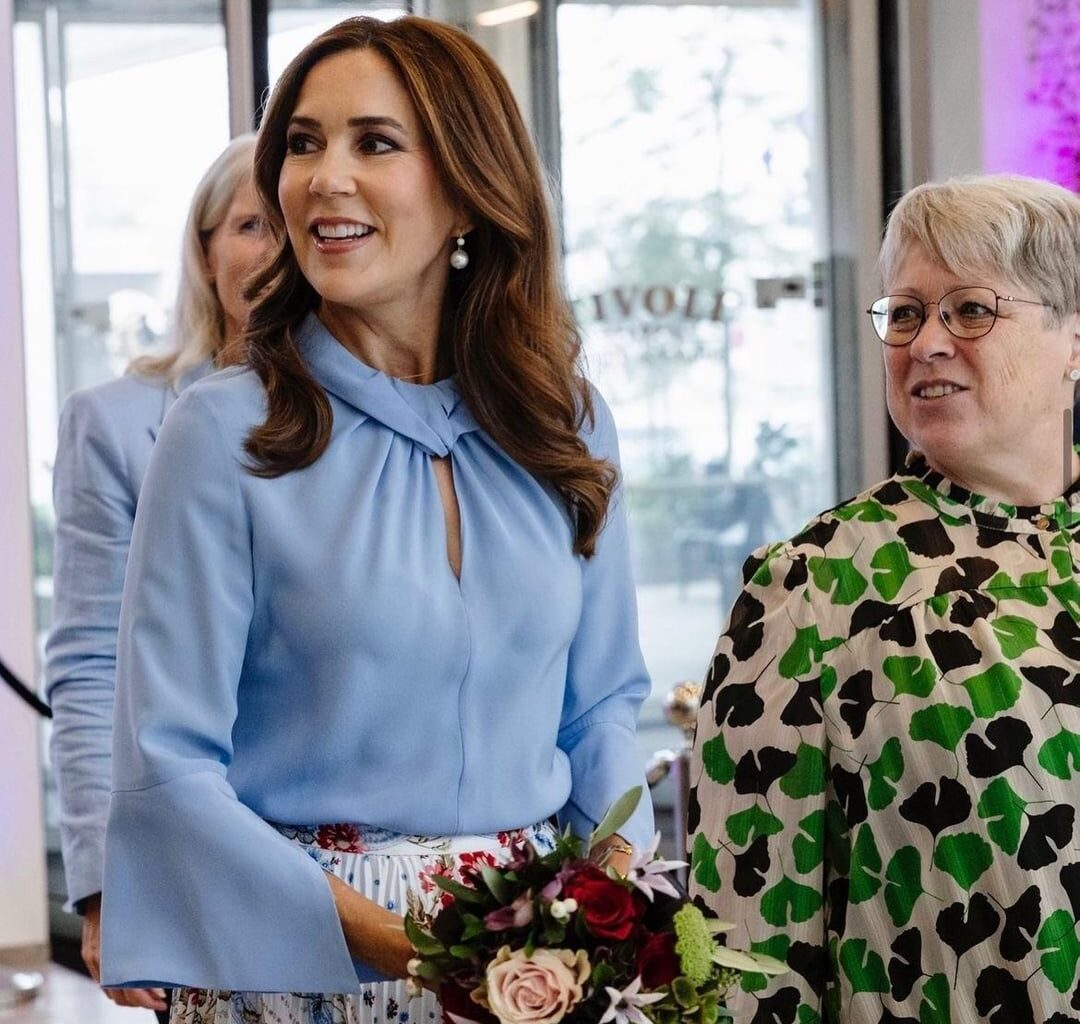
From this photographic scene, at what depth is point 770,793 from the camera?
80.4 inches

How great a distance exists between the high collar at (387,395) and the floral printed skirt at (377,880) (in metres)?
0.42

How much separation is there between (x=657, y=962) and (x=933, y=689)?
2.16ft

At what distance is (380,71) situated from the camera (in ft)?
6.26

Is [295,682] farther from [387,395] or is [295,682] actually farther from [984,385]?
[984,385]

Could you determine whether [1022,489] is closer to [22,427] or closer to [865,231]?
[865,231]

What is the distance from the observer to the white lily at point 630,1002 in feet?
4.77

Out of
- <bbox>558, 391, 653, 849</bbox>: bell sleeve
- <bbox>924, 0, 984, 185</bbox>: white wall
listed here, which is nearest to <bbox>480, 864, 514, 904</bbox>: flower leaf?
<bbox>558, 391, 653, 849</bbox>: bell sleeve

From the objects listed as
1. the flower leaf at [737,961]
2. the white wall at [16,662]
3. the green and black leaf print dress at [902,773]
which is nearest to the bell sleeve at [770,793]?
the green and black leaf print dress at [902,773]

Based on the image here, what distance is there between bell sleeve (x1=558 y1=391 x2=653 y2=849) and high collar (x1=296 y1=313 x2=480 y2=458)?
19 cm

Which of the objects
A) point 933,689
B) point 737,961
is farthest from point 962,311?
point 737,961

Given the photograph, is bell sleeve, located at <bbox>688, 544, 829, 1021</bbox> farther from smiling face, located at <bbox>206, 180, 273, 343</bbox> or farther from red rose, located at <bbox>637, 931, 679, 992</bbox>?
smiling face, located at <bbox>206, 180, 273, 343</bbox>

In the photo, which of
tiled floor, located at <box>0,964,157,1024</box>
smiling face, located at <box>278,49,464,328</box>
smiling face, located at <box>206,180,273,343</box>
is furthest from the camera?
tiled floor, located at <box>0,964,157,1024</box>

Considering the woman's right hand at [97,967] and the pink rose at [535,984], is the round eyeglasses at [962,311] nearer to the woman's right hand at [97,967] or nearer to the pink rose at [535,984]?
the pink rose at [535,984]

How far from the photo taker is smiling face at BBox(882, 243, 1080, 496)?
210cm
